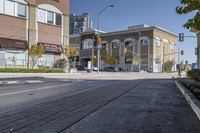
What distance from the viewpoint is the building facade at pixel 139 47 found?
101188 millimetres

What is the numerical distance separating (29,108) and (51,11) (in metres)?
43.8

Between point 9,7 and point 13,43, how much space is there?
4.86 metres

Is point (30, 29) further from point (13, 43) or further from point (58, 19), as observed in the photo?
point (58, 19)

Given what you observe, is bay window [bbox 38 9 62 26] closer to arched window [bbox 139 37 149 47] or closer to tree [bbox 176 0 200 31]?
tree [bbox 176 0 200 31]

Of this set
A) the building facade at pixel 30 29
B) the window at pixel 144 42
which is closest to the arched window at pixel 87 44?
the window at pixel 144 42

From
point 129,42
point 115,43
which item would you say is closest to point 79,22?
point 115,43

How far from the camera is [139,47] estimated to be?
104m

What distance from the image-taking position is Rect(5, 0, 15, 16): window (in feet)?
146

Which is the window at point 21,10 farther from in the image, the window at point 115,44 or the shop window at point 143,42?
the window at point 115,44

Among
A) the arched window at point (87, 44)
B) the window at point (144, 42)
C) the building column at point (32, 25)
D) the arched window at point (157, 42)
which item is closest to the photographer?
Answer: the building column at point (32, 25)

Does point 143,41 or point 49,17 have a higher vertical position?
point 143,41

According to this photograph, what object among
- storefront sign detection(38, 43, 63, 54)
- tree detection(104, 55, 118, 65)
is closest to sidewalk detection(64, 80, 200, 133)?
storefront sign detection(38, 43, 63, 54)

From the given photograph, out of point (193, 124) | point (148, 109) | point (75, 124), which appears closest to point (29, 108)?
point (75, 124)

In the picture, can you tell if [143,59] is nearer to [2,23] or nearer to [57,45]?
[57,45]
